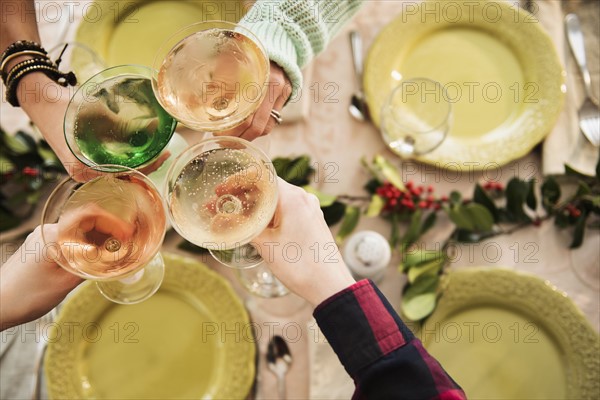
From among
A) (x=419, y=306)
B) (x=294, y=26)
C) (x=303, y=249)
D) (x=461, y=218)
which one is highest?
(x=294, y=26)

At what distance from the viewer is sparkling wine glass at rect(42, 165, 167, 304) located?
2.09 feet

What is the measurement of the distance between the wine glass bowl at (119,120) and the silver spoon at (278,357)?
1.40ft

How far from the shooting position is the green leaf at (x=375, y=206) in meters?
0.93

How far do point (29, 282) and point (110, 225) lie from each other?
0.47 ft

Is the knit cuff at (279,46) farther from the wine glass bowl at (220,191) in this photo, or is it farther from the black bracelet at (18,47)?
the black bracelet at (18,47)

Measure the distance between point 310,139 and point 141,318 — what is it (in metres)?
0.51

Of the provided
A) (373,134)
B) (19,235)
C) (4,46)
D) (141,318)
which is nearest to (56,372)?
(141,318)

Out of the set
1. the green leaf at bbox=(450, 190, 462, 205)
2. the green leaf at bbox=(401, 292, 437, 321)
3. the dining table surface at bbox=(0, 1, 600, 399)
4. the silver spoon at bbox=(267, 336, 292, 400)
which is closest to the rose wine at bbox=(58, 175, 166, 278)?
the dining table surface at bbox=(0, 1, 600, 399)

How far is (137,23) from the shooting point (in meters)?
1.05

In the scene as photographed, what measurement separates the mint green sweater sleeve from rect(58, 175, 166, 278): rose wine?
33cm

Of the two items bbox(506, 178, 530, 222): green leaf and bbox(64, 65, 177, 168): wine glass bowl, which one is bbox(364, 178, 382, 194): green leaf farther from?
bbox(64, 65, 177, 168): wine glass bowl

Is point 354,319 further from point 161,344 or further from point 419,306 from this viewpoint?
point 161,344

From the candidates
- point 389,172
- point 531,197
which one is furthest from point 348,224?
point 531,197

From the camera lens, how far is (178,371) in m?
0.90
